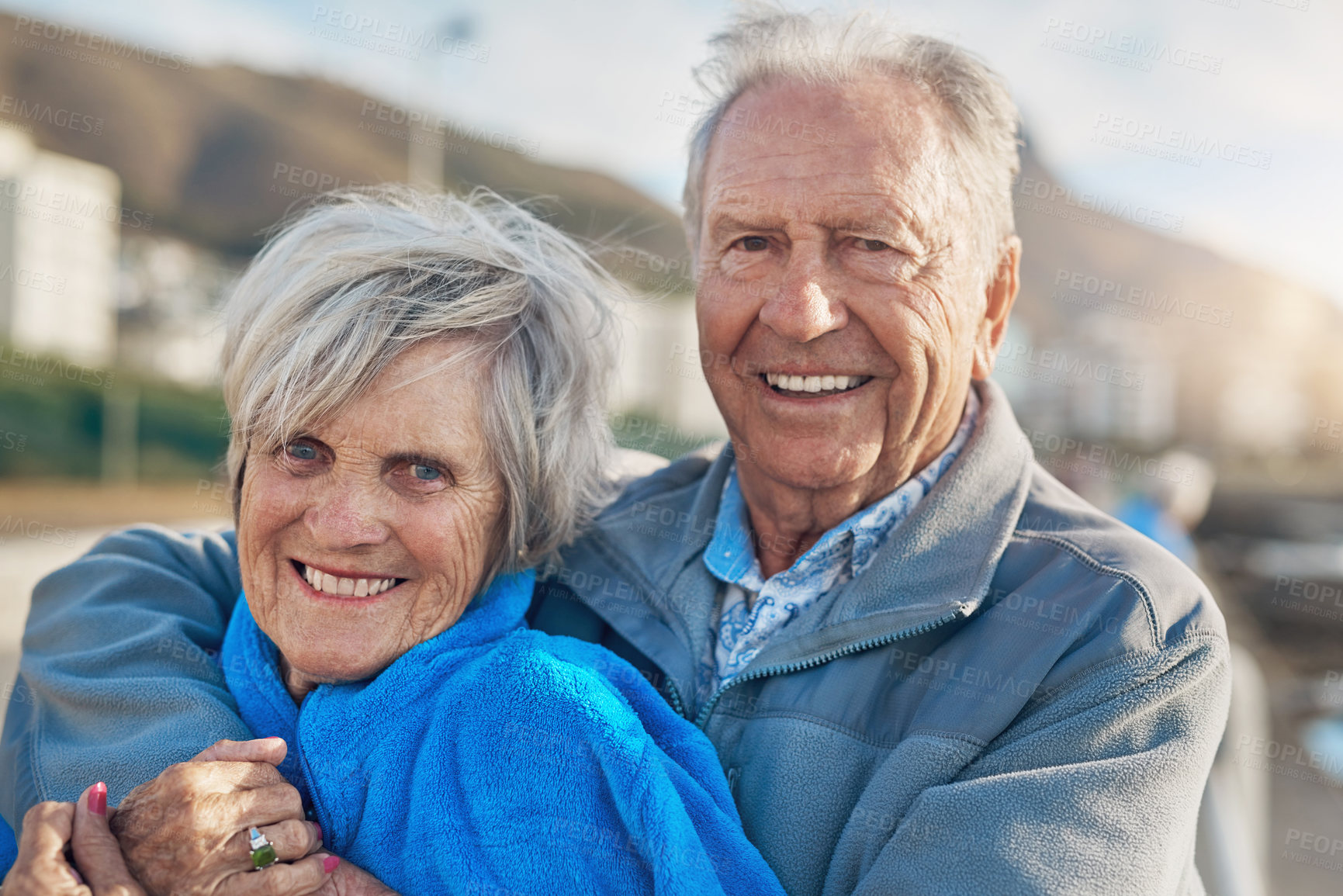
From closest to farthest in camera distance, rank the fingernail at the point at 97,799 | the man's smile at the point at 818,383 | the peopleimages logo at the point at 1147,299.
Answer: the fingernail at the point at 97,799 → the man's smile at the point at 818,383 → the peopleimages logo at the point at 1147,299

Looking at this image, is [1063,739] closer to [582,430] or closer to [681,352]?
[582,430]

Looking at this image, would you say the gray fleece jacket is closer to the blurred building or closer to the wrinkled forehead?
the wrinkled forehead

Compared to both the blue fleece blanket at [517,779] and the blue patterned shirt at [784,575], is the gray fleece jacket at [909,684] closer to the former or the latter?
the blue patterned shirt at [784,575]

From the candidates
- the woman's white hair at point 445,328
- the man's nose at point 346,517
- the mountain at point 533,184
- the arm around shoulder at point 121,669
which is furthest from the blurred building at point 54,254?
the man's nose at point 346,517

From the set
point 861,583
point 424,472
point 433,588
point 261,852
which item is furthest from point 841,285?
point 261,852

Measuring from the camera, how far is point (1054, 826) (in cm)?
135

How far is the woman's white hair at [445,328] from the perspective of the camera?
169 centimetres

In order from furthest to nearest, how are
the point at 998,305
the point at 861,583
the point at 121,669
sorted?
the point at 998,305, the point at 121,669, the point at 861,583

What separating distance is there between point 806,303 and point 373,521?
950 mm

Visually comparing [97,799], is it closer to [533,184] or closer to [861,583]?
[861,583]

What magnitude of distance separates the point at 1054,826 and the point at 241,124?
35847 mm

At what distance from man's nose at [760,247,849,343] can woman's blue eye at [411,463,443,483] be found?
75cm

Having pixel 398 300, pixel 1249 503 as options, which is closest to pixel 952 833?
pixel 398 300

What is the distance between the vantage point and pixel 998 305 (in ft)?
7.09
